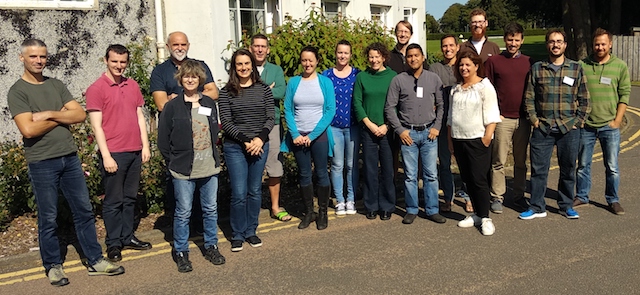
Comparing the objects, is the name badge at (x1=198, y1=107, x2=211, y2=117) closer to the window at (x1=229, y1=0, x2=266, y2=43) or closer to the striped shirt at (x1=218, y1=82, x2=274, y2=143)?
the striped shirt at (x1=218, y1=82, x2=274, y2=143)

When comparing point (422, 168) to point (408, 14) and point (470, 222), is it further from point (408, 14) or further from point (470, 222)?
point (408, 14)

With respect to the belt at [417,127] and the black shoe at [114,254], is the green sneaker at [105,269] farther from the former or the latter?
the belt at [417,127]

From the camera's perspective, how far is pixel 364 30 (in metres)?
10.3

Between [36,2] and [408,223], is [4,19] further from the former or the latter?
[408,223]

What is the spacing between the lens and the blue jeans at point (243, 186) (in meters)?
5.61

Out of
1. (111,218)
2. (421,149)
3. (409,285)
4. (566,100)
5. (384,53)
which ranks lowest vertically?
(409,285)

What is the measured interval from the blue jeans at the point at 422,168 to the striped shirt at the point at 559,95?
1136 mm

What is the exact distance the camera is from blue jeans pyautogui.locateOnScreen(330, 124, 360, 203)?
6.43 metres

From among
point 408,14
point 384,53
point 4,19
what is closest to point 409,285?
point 384,53

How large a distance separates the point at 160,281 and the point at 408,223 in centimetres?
271

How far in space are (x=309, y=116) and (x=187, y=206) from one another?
1.64 metres

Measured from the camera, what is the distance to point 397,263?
17.0ft

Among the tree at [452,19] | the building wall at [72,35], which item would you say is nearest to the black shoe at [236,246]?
the building wall at [72,35]

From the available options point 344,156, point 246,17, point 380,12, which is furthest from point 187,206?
point 380,12
